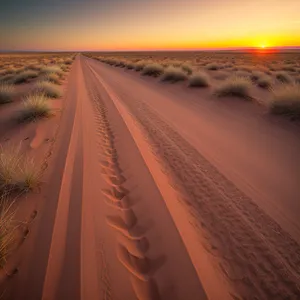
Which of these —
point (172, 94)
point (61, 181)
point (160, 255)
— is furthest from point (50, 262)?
point (172, 94)

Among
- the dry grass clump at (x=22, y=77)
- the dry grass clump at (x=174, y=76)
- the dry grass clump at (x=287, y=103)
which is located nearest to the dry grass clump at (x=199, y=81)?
the dry grass clump at (x=174, y=76)

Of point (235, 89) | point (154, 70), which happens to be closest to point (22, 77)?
point (154, 70)

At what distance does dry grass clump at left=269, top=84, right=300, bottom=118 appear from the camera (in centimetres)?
603

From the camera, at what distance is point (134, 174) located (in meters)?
3.79

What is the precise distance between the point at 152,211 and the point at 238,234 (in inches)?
47.2

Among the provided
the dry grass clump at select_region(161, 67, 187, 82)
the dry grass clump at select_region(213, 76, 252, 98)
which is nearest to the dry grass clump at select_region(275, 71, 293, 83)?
the dry grass clump at select_region(161, 67, 187, 82)

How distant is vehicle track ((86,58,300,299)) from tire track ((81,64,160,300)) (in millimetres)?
802

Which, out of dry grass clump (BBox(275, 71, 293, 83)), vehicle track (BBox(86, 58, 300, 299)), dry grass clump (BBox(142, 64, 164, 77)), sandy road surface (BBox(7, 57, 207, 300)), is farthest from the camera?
dry grass clump (BBox(142, 64, 164, 77))

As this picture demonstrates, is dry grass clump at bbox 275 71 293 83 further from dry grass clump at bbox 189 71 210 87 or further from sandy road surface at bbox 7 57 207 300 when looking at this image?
sandy road surface at bbox 7 57 207 300

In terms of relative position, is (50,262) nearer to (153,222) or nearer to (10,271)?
(10,271)

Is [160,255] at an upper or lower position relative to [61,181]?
lower

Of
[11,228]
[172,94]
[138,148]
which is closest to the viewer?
[11,228]

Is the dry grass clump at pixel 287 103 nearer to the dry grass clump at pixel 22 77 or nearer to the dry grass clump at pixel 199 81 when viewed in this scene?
the dry grass clump at pixel 199 81

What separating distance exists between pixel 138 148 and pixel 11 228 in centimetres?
286
